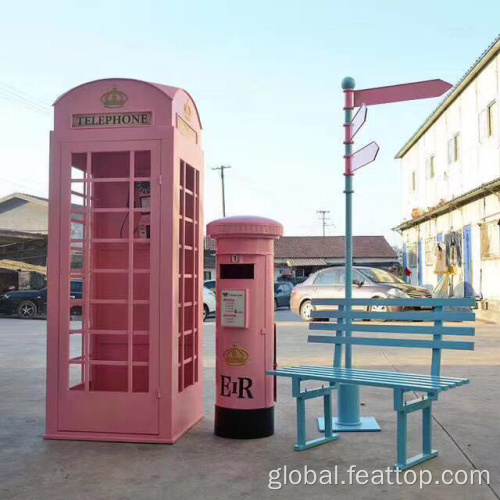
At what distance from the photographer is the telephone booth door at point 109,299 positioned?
5.68m

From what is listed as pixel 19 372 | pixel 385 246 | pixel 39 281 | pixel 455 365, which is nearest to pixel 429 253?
pixel 39 281

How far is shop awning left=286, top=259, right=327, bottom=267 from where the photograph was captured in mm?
57688

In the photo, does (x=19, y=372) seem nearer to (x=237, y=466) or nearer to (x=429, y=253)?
(x=237, y=466)

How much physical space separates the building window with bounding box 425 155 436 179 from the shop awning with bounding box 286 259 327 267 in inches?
1150

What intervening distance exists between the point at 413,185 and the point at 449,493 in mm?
28693

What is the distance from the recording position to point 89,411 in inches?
228

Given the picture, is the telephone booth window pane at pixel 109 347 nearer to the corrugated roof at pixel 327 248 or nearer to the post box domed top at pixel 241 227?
the post box domed top at pixel 241 227

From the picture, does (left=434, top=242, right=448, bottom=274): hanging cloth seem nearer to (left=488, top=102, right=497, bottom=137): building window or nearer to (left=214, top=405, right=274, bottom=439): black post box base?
(left=488, top=102, right=497, bottom=137): building window

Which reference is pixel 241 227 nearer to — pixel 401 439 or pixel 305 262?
pixel 401 439

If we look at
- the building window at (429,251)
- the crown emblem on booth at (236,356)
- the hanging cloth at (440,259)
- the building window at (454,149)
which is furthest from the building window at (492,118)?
the crown emblem on booth at (236,356)

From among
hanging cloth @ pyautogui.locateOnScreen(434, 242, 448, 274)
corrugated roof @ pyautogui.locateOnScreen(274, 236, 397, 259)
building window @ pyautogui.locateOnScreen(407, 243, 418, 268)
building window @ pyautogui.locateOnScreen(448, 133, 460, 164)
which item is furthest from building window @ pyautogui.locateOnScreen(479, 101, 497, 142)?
corrugated roof @ pyautogui.locateOnScreen(274, 236, 397, 259)

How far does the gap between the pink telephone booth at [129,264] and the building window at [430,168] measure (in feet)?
75.8

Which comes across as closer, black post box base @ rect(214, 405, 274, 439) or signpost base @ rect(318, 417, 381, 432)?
black post box base @ rect(214, 405, 274, 439)

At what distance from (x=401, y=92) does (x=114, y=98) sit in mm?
2595
